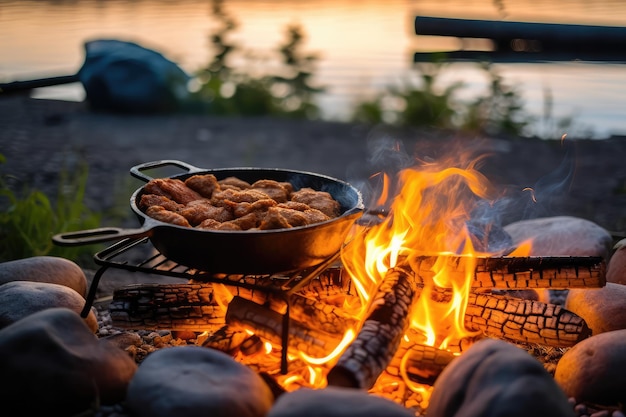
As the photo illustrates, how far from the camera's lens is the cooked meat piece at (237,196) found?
299 centimetres

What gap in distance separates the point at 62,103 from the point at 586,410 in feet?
25.8

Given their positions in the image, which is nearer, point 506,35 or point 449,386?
point 449,386

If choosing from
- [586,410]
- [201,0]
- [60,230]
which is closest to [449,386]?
[586,410]

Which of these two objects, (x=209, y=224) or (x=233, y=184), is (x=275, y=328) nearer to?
(x=209, y=224)

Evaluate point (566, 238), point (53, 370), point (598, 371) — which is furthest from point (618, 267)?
point (53, 370)

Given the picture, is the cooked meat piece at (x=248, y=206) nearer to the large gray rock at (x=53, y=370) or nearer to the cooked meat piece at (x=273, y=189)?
the cooked meat piece at (x=273, y=189)

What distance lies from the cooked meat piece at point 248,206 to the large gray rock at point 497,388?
993mm

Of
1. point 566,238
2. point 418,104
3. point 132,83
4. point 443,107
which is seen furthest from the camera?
point 132,83

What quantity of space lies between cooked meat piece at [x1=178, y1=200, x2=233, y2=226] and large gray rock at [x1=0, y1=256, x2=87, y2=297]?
91 cm

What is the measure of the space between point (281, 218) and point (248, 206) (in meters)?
0.28

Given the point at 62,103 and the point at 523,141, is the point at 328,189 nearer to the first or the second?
the point at 523,141

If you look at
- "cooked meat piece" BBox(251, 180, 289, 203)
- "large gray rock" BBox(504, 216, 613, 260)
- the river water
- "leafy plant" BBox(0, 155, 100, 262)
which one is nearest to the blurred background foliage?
the river water

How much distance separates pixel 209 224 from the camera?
2.75 m

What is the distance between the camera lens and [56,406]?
2.39 meters
